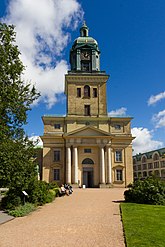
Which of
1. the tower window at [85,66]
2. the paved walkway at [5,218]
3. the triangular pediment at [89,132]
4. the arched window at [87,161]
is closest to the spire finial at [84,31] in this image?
the tower window at [85,66]

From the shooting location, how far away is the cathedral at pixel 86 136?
43.6 m

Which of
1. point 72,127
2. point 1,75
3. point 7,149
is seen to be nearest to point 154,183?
point 7,149

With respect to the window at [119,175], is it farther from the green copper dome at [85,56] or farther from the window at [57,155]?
the green copper dome at [85,56]

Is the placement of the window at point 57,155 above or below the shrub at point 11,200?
above

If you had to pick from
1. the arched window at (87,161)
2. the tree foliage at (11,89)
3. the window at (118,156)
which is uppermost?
the tree foliage at (11,89)

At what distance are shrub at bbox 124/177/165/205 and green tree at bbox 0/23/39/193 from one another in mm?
7908

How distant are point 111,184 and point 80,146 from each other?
838 cm

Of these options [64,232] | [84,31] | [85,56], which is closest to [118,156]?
[85,56]

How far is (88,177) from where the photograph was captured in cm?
4462

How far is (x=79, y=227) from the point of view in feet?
34.6

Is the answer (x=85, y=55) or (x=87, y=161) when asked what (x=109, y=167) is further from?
(x=85, y=55)

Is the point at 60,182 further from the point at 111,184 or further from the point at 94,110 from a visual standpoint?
the point at 94,110

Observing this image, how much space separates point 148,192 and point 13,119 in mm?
10870

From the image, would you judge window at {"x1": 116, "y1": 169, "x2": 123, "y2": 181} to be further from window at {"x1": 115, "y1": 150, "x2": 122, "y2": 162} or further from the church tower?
the church tower
